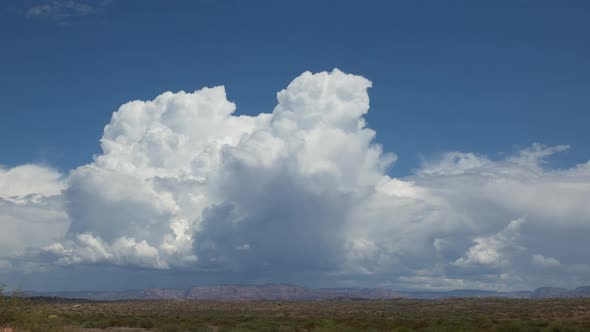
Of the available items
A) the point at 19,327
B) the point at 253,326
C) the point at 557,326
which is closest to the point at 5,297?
the point at 19,327

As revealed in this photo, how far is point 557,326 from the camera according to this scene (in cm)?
5450

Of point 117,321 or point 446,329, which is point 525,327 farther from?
point 117,321

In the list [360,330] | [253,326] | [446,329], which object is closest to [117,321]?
[253,326]

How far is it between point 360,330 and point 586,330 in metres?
19.6

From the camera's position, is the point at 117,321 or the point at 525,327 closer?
the point at 525,327

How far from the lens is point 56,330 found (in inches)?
1528

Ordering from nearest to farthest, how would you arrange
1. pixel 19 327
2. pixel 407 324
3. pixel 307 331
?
pixel 19 327 → pixel 307 331 → pixel 407 324

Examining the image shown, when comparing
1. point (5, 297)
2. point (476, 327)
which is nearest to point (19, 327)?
point (5, 297)

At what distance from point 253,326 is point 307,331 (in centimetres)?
559

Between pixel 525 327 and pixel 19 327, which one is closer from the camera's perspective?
pixel 19 327

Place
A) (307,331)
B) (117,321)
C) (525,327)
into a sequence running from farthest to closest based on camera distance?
(117,321) < (307,331) < (525,327)

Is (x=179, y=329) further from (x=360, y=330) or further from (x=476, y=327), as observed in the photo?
(x=476, y=327)

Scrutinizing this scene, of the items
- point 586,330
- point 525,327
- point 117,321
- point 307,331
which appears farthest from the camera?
point 117,321

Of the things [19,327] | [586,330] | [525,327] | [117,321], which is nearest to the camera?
[19,327]
